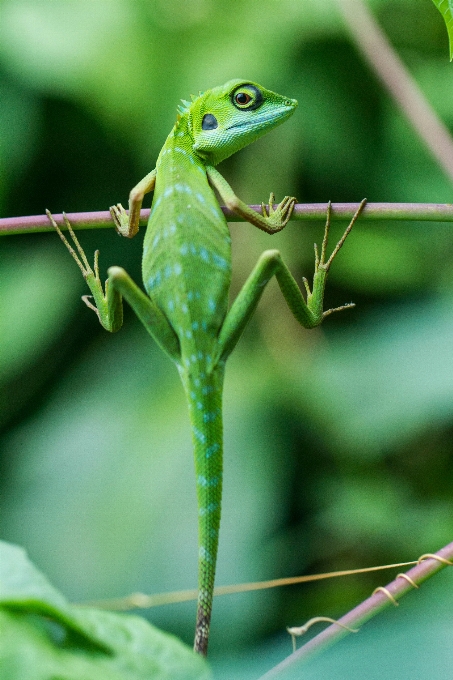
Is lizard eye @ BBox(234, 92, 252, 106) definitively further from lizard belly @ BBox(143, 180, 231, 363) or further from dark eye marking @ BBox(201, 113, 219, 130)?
lizard belly @ BBox(143, 180, 231, 363)

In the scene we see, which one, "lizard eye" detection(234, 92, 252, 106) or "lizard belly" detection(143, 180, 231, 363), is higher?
"lizard eye" detection(234, 92, 252, 106)

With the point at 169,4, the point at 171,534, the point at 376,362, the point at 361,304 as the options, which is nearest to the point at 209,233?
the point at 376,362

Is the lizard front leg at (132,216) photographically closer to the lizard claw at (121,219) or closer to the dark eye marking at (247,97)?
the lizard claw at (121,219)

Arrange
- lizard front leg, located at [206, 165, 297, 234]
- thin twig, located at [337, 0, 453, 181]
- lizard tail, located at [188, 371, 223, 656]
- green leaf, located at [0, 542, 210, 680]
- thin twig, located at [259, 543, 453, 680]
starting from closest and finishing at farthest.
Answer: green leaf, located at [0, 542, 210, 680], thin twig, located at [259, 543, 453, 680], lizard tail, located at [188, 371, 223, 656], lizard front leg, located at [206, 165, 297, 234], thin twig, located at [337, 0, 453, 181]

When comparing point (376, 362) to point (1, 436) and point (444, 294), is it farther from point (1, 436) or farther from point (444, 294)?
point (1, 436)

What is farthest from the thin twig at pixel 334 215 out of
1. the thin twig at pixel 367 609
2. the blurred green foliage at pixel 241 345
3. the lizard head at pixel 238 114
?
the blurred green foliage at pixel 241 345

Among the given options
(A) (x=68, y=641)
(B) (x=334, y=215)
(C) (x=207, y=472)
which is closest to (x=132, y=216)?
(B) (x=334, y=215)

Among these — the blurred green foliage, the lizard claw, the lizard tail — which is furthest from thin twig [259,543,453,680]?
the lizard claw
